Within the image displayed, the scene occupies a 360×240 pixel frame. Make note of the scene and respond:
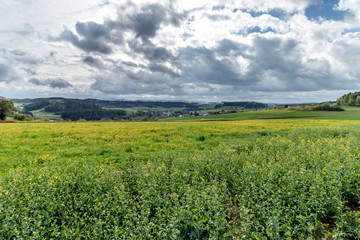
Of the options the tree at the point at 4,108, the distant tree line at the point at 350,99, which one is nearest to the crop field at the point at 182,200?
the tree at the point at 4,108

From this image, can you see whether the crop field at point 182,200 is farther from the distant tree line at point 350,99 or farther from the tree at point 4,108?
the distant tree line at point 350,99

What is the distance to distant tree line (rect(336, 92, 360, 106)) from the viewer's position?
398ft

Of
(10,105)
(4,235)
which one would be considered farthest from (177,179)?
(10,105)

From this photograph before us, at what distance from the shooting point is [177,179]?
699 cm

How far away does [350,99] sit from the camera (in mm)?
128750

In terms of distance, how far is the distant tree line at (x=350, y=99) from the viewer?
398 feet

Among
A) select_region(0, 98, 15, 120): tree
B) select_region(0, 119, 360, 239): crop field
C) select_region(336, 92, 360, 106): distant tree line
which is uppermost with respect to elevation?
select_region(336, 92, 360, 106): distant tree line

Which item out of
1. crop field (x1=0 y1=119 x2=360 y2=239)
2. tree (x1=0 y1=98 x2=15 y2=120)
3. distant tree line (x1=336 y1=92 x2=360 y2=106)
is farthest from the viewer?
distant tree line (x1=336 y1=92 x2=360 y2=106)

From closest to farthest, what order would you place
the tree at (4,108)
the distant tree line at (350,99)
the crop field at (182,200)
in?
the crop field at (182,200) < the tree at (4,108) < the distant tree line at (350,99)

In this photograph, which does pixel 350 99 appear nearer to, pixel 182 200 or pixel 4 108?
pixel 182 200

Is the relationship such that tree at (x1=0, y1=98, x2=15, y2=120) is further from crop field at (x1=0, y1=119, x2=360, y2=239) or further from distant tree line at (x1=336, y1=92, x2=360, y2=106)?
distant tree line at (x1=336, y1=92, x2=360, y2=106)

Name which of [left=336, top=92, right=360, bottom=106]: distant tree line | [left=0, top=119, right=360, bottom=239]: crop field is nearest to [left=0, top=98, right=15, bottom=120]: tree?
[left=0, top=119, right=360, bottom=239]: crop field

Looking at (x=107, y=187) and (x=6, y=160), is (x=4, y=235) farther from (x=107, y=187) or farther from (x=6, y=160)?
(x=6, y=160)

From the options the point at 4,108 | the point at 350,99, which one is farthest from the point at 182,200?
the point at 350,99
